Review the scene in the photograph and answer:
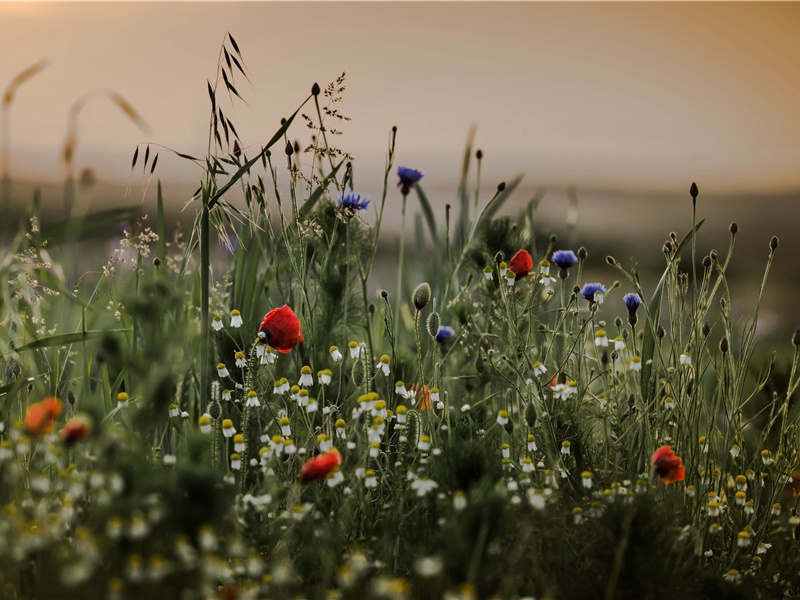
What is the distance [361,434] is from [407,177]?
70 cm

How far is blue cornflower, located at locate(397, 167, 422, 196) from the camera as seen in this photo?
6.72ft

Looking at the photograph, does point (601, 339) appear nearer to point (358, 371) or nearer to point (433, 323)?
point (433, 323)

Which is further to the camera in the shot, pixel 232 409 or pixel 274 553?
pixel 232 409

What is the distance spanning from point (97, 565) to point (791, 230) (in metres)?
2.59

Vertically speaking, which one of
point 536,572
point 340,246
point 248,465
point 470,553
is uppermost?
point 340,246

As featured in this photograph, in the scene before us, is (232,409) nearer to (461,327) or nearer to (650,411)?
(461,327)

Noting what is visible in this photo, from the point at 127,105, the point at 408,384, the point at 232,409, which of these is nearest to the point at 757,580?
the point at 408,384

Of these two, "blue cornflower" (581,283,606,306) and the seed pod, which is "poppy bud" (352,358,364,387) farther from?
"blue cornflower" (581,283,606,306)

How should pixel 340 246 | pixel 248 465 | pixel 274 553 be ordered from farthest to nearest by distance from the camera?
pixel 340 246 < pixel 248 465 < pixel 274 553

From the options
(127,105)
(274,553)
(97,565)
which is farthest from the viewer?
(127,105)

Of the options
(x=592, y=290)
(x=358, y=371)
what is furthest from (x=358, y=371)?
(x=592, y=290)

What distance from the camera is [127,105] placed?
160cm

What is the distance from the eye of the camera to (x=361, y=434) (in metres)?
1.65

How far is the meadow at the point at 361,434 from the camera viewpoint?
1054mm
